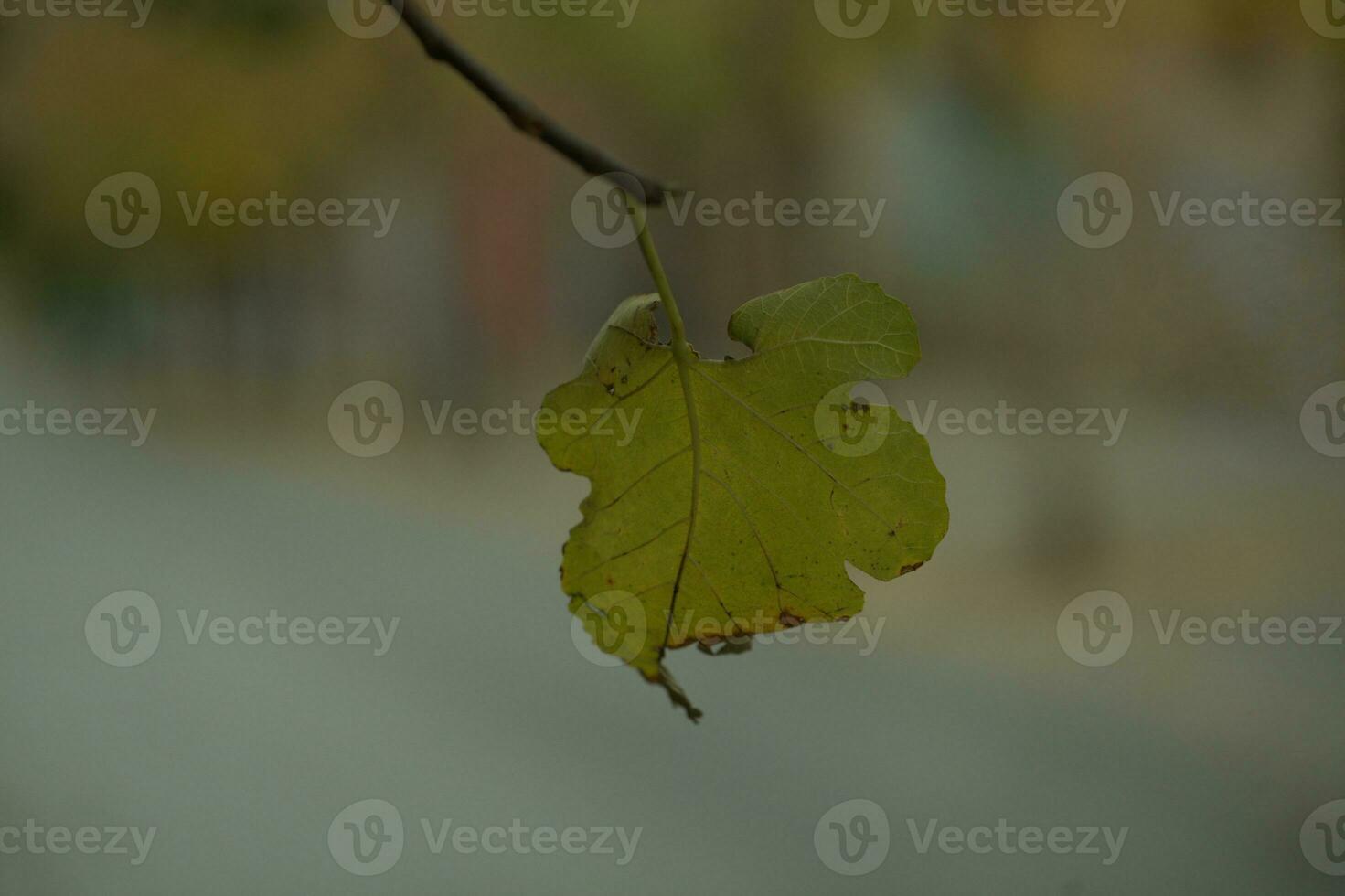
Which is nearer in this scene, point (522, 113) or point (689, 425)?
point (522, 113)

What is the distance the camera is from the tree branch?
0.60ft

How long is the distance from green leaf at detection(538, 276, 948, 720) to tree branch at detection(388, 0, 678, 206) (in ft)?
0.26

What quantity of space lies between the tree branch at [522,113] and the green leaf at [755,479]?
0.08 metres

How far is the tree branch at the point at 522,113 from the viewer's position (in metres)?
0.18

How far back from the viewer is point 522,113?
19 centimetres

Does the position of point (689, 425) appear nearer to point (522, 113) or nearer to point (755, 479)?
point (755, 479)

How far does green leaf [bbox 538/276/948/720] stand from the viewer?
0.92 feet

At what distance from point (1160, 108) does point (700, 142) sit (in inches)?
49.6

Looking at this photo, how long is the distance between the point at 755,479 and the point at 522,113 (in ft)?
0.43

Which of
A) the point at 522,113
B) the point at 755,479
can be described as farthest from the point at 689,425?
the point at 522,113

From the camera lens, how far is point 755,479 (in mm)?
294

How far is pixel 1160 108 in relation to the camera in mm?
2564

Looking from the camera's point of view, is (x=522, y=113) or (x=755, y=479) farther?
(x=755, y=479)

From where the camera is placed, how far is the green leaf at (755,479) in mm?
281
